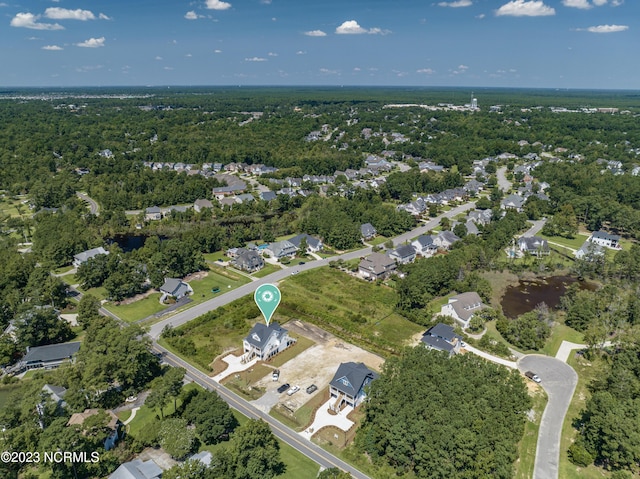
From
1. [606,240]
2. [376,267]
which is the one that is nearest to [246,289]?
[376,267]

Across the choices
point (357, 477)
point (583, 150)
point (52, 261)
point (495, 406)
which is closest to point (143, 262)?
point (52, 261)

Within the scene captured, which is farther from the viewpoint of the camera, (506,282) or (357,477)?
(506,282)

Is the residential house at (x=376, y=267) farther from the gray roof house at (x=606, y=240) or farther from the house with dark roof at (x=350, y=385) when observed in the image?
the gray roof house at (x=606, y=240)

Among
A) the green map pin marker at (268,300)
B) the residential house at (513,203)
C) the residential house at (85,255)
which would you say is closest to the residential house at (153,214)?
the residential house at (85,255)

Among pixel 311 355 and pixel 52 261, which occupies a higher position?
pixel 52 261

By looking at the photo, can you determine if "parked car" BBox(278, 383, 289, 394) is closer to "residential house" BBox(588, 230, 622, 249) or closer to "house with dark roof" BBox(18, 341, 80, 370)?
"house with dark roof" BBox(18, 341, 80, 370)

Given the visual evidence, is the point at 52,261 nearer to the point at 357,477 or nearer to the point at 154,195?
the point at 154,195
